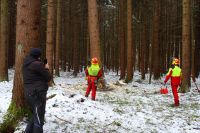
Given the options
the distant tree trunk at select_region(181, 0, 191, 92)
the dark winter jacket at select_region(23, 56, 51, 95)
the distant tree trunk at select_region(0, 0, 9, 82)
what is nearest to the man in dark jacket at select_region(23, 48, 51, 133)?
the dark winter jacket at select_region(23, 56, 51, 95)

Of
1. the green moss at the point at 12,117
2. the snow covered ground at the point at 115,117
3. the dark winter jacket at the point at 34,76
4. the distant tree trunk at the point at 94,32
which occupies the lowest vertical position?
the snow covered ground at the point at 115,117

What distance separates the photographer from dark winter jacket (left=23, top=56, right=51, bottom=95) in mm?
6859

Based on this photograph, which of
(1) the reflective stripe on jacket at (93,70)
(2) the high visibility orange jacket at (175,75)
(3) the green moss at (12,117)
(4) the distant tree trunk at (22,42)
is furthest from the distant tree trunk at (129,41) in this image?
(3) the green moss at (12,117)

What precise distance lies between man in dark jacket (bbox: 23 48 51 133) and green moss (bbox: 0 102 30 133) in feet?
2.97

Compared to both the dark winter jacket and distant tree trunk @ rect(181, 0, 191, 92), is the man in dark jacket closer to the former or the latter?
the dark winter jacket

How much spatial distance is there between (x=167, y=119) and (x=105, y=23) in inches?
1629

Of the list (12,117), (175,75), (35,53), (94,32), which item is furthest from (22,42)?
(94,32)

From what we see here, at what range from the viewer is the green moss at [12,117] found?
24.9ft

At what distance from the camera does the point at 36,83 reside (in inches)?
273

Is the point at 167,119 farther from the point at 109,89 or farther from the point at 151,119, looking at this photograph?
the point at 109,89

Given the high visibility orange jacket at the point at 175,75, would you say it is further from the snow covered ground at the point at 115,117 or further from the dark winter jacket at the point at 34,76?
the dark winter jacket at the point at 34,76

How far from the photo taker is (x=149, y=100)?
15.0m

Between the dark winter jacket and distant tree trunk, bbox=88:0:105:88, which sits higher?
distant tree trunk, bbox=88:0:105:88

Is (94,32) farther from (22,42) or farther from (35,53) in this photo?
(35,53)
